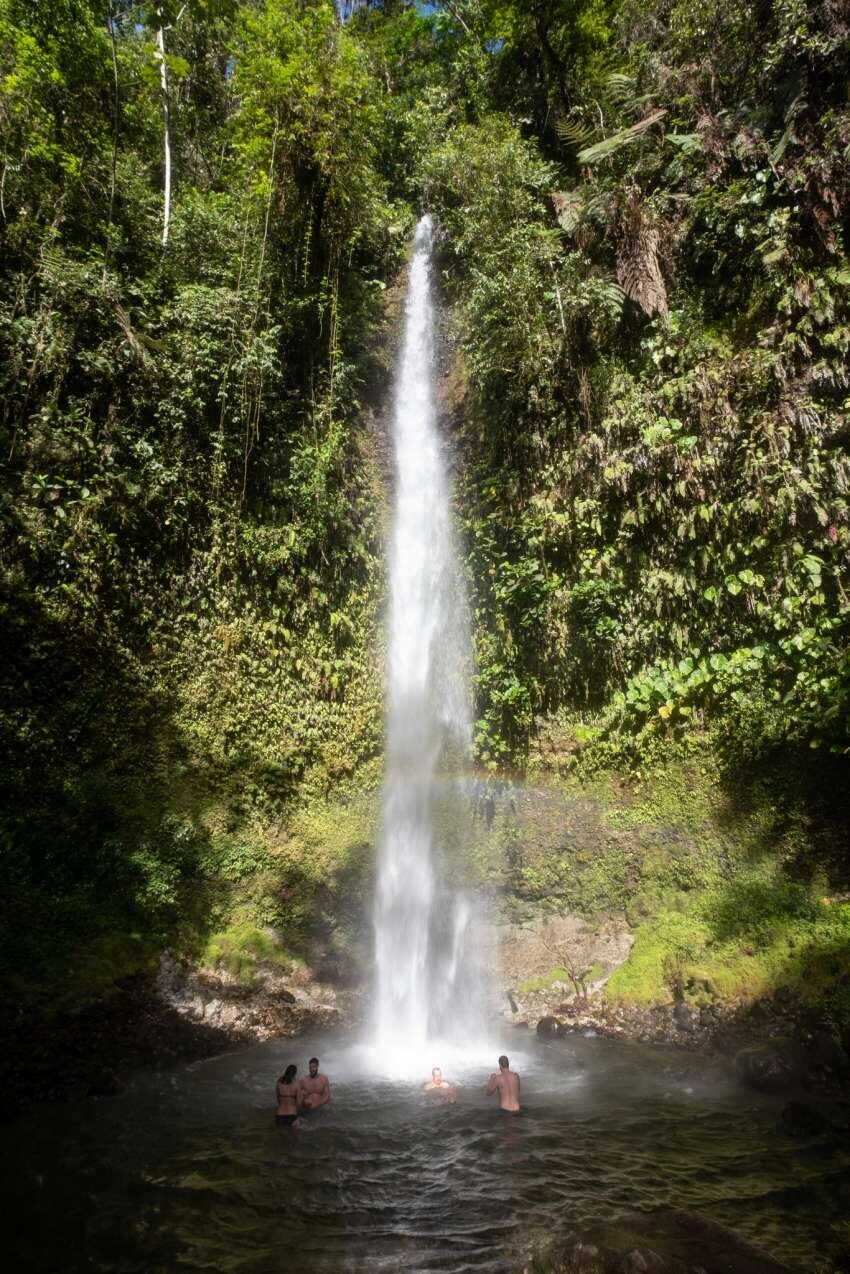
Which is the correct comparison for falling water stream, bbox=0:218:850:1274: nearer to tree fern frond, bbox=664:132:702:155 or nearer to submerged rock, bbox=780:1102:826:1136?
submerged rock, bbox=780:1102:826:1136

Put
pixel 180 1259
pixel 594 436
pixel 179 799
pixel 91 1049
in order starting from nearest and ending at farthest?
pixel 180 1259, pixel 91 1049, pixel 179 799, pixel 594 436

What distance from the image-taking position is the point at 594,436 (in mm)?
10188

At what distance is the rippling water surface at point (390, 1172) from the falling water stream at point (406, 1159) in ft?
0.06

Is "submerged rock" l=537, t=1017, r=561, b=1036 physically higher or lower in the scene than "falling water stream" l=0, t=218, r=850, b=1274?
higher

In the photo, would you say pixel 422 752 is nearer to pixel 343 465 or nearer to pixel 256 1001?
pixel 256 1001

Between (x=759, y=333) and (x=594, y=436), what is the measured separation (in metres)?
2.64

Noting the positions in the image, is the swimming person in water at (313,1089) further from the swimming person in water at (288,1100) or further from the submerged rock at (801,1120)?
the submerged rock at (801,1120)

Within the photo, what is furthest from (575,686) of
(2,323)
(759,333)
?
(2,323)

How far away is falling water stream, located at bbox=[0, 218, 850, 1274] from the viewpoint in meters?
4.17

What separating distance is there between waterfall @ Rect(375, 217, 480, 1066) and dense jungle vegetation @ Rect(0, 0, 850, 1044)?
53 cm

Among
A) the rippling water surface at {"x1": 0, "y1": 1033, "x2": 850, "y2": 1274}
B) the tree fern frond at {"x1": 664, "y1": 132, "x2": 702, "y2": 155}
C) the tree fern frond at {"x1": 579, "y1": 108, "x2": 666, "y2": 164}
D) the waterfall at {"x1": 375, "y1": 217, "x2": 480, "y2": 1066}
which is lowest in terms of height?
the rippling water surface at {"x1": 0, "y1": 1033, "x2": 850, "y2": 1274}

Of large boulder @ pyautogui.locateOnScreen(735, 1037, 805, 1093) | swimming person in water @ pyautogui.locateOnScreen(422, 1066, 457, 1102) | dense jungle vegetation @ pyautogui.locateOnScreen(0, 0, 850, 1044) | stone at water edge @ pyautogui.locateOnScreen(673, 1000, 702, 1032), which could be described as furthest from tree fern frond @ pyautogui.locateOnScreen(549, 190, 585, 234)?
swimming person in water @ pyautogui.locateOnScreen(422, 1066, 457, 1102)

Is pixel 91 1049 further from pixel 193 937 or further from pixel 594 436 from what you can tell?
pixel 594 436

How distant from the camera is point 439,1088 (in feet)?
22.6
